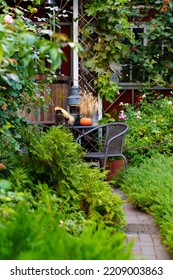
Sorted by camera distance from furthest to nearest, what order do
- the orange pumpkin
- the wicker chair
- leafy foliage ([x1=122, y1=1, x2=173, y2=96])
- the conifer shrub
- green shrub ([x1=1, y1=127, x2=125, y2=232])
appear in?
leafy foliage ([x1=122, y1=1, x2=173, y2=96]), the orange pumpkin, the wicker chair, green shrub ([x1=1, y1=127, x2=125, y2=232]), the conifer shrub

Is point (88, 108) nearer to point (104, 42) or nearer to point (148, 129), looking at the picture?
point (148, 129)

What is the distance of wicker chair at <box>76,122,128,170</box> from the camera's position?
22.7ft

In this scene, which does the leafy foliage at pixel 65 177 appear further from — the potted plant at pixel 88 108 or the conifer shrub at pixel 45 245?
the potted plant at pixel 88 108

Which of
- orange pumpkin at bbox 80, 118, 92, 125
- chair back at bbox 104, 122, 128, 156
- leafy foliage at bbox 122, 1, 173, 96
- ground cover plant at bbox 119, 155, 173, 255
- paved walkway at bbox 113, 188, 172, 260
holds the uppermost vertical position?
leafy foliage at bbox 122, 1, 173, 96

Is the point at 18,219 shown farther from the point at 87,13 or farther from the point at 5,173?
the point at 87,13

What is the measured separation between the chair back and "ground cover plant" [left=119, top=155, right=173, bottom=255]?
0.41 meters

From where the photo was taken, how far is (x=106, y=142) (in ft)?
23.4

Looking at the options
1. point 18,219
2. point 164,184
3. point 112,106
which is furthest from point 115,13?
point 18,219

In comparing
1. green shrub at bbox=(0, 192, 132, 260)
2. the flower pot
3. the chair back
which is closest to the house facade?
the chair back

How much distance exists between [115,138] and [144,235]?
239cm

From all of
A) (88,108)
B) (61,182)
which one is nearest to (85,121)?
(88,108)

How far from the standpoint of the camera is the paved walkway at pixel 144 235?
4.18 m

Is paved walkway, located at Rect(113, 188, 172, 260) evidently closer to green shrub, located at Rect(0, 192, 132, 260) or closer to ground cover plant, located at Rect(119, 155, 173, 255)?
ground cover plant, located at Rect(119, 155, 173, 255)

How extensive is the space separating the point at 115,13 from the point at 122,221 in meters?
4.41
